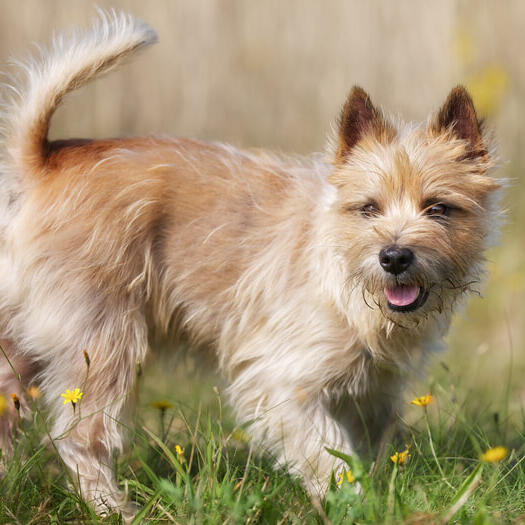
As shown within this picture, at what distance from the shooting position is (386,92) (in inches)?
316

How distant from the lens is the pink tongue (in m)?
3.16

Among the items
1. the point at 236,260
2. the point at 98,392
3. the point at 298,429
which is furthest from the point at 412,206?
the point at 98,392

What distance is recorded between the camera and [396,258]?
3025 millimetres

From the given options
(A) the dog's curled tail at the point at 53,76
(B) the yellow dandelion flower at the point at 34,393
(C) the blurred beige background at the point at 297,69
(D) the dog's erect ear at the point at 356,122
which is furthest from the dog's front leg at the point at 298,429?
(C) the blurred beige background at the point at 297,69

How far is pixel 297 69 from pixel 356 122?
4.70 metres

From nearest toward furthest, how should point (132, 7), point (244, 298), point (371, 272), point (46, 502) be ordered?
point (46, 502) < point (371, 272) < point (244, 298) < point (132, 7)

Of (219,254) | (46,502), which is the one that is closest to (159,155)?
(219,254)

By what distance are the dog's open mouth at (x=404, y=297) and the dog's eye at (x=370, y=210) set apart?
0.36 m

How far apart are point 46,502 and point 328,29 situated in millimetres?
6280

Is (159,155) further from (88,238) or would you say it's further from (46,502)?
(46,502)

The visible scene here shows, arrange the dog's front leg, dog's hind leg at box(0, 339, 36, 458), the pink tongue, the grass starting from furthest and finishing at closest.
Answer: dog's hind leg at box(0, 339, 36, 458), the dog's front leg, the pink tongue, the grass

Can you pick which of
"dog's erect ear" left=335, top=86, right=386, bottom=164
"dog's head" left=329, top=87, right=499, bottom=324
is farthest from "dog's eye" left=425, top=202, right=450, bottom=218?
"dog's erect ear" left=335, top=86, right=386, bottom=164

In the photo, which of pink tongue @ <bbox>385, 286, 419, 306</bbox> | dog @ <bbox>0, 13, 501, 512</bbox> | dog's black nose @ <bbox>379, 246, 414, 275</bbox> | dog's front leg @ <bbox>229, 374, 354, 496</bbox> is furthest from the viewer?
dog's front leg @ <bbox>229, 374, 354, 496</bbox>

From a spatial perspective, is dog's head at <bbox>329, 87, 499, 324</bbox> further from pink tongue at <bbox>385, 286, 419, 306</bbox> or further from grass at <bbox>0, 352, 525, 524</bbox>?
grass at <bbox>0, 352, 525, 524</bbox>
